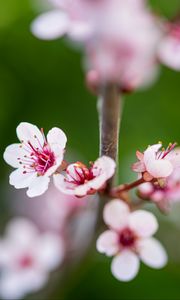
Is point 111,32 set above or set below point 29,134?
above

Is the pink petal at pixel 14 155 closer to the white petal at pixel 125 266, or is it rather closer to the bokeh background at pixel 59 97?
the white petal at pixel 125 266

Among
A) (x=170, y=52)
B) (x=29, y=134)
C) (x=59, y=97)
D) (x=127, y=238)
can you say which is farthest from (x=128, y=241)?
(x=59, y=97)

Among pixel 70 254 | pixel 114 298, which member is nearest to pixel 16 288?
pixel 70 254

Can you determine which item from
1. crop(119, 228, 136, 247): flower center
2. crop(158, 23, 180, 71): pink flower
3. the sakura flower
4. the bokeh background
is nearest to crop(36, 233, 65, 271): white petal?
the sakura flower

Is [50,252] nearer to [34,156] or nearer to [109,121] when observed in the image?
[34,156]

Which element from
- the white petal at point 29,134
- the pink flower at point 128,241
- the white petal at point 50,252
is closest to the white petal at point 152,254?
the pink flower at point 128,241

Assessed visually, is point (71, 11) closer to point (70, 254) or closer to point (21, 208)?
point (70, 254)

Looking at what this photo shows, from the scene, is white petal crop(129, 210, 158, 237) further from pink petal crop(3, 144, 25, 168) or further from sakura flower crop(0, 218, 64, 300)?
sakura flower crop(0, 218, 64, 300)
